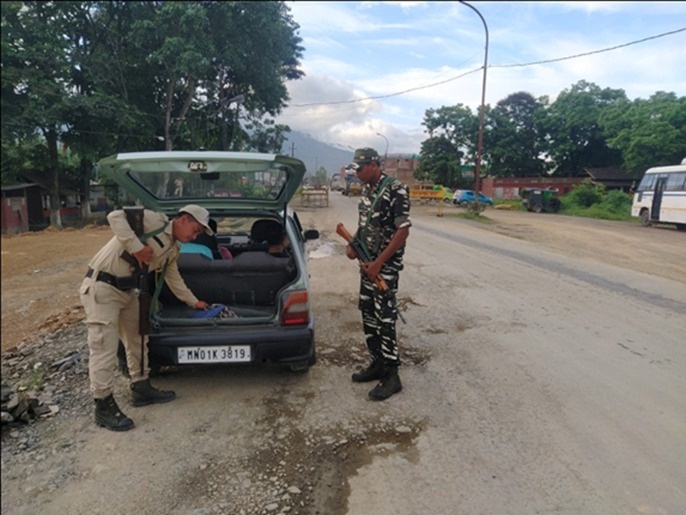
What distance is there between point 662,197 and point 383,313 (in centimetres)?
1701

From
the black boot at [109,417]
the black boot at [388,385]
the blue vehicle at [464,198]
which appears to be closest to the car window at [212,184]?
the black boot at [109,417]

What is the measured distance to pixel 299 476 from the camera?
2.47 metres

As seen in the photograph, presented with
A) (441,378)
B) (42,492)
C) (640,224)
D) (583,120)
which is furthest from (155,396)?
(583,120)

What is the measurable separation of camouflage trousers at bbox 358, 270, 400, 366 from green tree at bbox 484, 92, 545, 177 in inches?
1479

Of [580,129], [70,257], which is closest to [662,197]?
[580,129]

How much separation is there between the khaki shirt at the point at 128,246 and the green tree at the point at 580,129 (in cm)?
1774

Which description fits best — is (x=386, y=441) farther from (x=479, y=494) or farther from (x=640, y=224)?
(x=640, y=224)

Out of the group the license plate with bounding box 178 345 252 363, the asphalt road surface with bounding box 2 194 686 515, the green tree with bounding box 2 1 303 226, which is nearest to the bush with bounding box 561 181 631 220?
the asphalt road surface with bounding box 2 194 686 515

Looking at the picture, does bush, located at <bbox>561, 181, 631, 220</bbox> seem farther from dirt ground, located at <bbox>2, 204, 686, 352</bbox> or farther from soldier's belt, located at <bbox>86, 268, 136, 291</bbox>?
soldier's belt, located at <bbox>86, 268, 136, 291</bbox>

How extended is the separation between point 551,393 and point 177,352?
277 cm

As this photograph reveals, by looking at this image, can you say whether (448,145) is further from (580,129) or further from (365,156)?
(365,156)

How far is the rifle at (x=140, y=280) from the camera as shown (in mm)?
2805

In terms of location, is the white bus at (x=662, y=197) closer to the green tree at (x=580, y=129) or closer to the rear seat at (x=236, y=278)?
the green tree at (x=580, y=129)

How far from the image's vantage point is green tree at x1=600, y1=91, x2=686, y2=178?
11.7m
